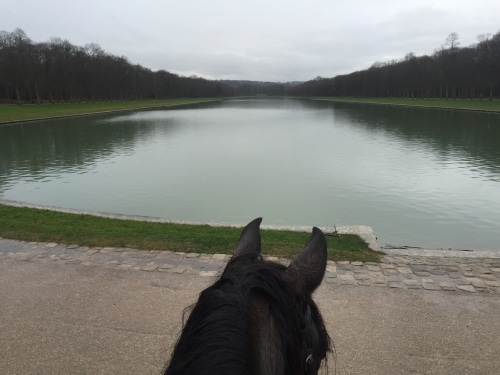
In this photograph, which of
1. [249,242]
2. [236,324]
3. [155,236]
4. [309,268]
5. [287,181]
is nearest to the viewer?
[236,324]

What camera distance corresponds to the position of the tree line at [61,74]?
68125 mm

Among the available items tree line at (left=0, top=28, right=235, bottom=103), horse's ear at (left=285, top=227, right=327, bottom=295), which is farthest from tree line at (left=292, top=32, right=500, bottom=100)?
horse's ear at (left=285, top=227, right=327, bottom=295)

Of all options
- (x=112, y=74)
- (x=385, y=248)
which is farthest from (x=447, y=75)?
(x=385, y=248)

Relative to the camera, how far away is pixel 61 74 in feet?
257

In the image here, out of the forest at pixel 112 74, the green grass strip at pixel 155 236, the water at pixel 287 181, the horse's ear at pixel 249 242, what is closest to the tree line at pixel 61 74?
the forest at pixel 112 74

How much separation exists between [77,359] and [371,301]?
3.78 metres

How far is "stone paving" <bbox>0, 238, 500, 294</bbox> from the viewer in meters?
5.96

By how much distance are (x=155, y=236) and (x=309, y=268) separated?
268 inches

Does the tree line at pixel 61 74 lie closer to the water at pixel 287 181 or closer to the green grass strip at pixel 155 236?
the water at pixel 287 181

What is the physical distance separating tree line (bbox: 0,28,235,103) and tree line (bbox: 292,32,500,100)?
244ft

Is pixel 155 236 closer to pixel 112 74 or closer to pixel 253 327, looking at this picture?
pixel 253 327

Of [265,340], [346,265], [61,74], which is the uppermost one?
[61,74]

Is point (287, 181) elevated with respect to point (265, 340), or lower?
lower

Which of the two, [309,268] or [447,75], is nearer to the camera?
[309,268]
